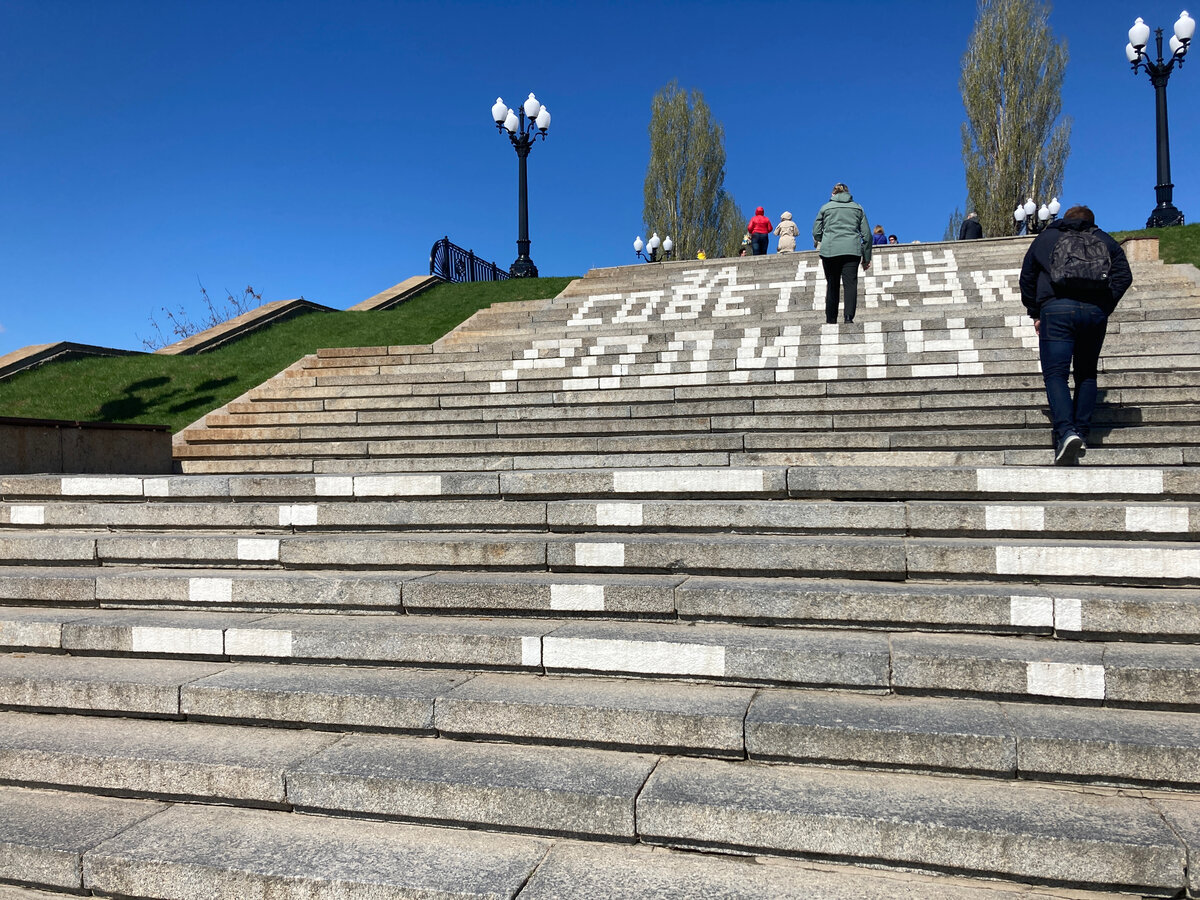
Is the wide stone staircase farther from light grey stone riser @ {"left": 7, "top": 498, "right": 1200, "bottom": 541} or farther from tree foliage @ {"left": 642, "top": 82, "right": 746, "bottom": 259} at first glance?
tree foliage @ {"left": 642, "top": 82, "right": 746, "bottom": 259}

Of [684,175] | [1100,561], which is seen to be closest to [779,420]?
[1100,561]

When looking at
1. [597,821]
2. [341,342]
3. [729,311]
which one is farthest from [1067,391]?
[341,342]

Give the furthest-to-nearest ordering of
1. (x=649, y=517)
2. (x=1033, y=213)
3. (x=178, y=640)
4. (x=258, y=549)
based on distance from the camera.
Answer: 1. (x=1033, y=213)
2. (x=258, y=549)
3. (x=649, y=517)
4. (x=178, y=640)

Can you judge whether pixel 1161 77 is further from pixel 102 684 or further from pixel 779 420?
pixel 102 684

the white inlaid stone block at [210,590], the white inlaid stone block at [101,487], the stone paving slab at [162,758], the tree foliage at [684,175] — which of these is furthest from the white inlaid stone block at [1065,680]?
the tree foliage at [684,175]

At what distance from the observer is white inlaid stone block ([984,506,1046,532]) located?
12.3 ft

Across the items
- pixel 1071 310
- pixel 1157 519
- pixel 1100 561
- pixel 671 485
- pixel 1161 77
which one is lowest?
pixel 1100 561

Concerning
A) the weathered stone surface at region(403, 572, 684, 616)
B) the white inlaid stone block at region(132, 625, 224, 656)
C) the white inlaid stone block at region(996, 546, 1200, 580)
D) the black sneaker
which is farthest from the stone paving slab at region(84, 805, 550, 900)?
the black sneaker

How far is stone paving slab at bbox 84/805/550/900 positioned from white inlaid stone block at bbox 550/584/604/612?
47.1 inches

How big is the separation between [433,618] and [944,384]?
5.15 m

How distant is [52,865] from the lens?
2584 mm

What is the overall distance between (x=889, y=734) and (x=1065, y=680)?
69 centimetres

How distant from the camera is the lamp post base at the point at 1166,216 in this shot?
62.4 ft

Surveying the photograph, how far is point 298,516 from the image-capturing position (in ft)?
15.5
